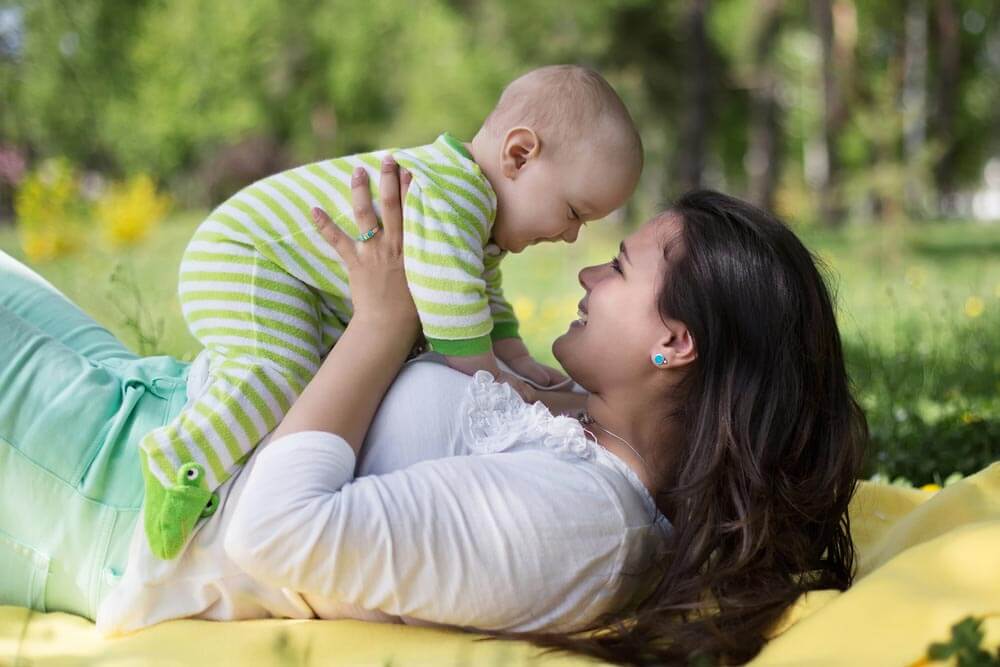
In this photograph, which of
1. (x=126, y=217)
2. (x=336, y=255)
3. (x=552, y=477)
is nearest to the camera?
(x=552, y=477)

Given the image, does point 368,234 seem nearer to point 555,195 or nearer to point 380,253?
point 380,253

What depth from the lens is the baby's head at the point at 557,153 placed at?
7.67 feet

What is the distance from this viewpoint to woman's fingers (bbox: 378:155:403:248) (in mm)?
2240

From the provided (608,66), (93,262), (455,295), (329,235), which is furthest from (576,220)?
(608,66)

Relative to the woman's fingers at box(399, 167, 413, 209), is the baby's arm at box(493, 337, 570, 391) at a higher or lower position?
lower

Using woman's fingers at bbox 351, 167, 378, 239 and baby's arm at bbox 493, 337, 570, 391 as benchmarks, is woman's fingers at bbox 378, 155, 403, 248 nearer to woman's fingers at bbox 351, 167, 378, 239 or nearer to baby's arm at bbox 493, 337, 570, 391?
woman's fingers at bbox 351, 167, 378, 239

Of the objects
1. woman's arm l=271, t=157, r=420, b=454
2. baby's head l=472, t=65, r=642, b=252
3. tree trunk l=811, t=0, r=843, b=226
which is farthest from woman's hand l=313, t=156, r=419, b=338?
tree trunk l=811, t=0, r=843, b=226

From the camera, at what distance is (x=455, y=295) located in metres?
2.19

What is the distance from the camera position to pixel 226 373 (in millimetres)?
2172

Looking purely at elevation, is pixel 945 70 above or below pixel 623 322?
below

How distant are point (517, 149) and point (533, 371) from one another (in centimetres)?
61

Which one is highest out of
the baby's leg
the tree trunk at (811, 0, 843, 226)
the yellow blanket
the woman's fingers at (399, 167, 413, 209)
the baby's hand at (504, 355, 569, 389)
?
the woman's fingers at (399, 167, 413, 209)

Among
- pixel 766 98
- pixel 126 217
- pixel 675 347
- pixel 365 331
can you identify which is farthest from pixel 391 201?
pixel 766 98

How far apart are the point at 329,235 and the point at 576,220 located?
0.55m
